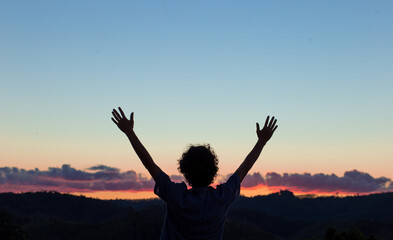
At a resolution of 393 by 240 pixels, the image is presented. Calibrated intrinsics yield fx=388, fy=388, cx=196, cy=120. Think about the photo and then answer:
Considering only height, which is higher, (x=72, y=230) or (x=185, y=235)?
(x=185, y=235)

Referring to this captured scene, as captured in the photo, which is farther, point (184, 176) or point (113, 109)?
point (113, 109)

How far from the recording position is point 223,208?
132 inches

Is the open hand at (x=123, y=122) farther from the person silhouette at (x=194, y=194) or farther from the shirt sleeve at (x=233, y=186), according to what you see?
the shirt sleeve at (x=233, y=186)

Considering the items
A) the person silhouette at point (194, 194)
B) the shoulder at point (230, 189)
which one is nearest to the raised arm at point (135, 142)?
the person silhouette at point (194, 194)

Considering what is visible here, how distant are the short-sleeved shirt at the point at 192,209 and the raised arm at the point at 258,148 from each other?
1.44 feet

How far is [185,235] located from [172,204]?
312 mm

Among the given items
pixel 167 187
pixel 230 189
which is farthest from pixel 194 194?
pixel 230 189

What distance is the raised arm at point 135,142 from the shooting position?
11.1 ft

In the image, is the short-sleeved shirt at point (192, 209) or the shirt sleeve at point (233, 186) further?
the shirt sleeve at point (233, 186)

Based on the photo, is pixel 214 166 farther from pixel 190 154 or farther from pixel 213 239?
pixel 213 239

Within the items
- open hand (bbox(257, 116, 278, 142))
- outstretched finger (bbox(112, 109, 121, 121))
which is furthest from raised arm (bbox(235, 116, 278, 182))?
outstretched finger (bbox(112, 109, 121, 121))

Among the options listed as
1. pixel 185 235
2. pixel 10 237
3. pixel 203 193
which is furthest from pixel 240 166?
pixel 10 237

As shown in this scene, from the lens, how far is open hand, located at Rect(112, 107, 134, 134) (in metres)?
3.72

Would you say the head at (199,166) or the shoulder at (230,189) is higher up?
the head at (199,166)
